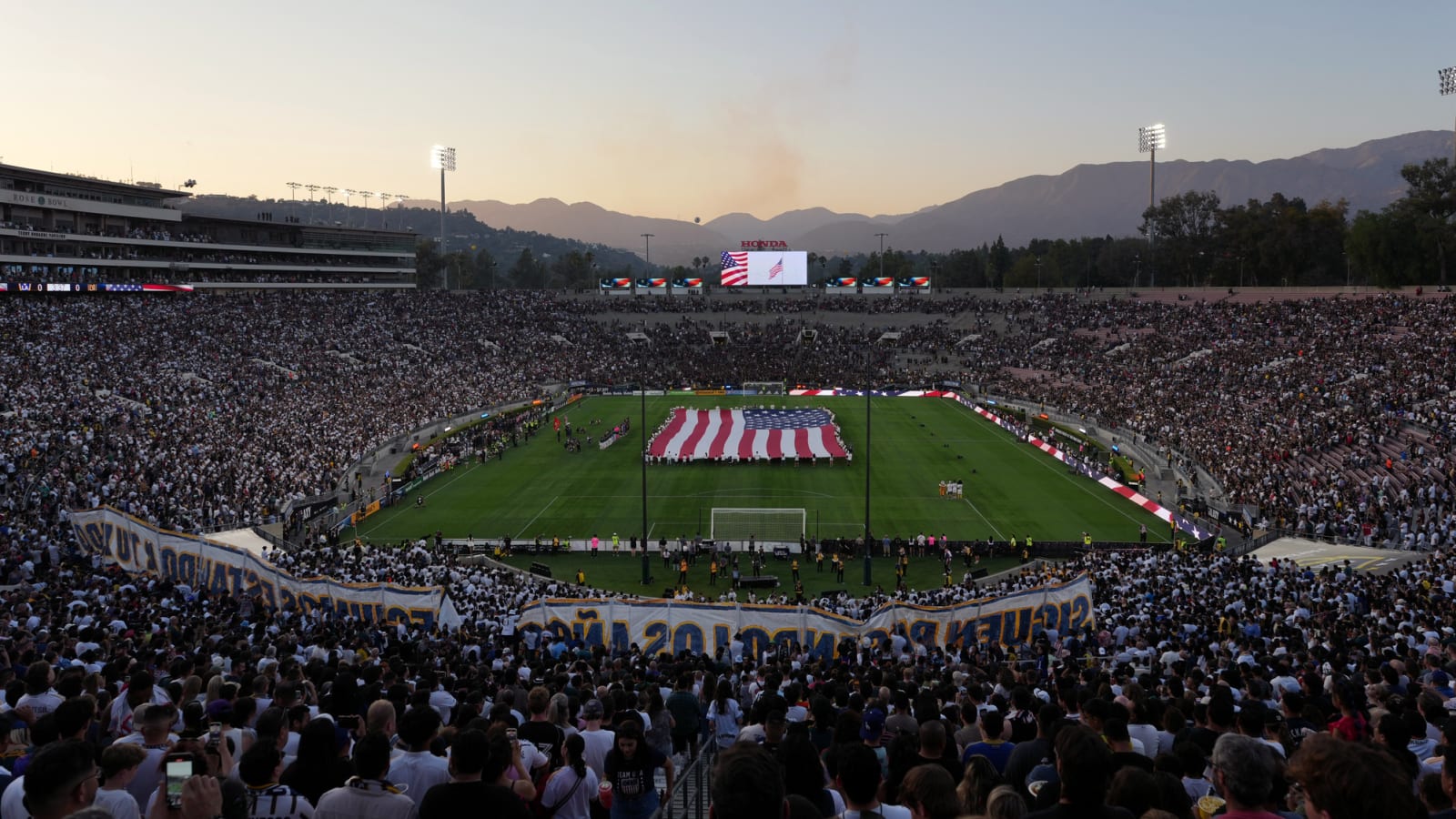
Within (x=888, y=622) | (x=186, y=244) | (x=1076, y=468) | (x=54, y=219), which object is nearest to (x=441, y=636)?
(x=888, y=622)

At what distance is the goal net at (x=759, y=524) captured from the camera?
121ft

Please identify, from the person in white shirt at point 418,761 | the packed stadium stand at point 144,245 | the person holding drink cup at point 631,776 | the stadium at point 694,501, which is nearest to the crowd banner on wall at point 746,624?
the stadium at point 694,501

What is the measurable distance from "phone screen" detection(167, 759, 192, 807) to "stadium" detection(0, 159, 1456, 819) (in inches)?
67.0

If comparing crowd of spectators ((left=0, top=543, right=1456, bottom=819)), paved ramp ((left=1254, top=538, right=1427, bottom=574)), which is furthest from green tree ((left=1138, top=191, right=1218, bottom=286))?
crowd of spectators ((left=0, top=543, right=1456, bottom=819))

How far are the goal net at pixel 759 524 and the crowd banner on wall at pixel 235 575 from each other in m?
16.4

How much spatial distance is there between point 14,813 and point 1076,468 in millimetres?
49609

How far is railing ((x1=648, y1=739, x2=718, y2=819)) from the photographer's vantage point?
8156 millimetres

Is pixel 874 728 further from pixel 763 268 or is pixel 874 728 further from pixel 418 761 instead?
pixel 763 268

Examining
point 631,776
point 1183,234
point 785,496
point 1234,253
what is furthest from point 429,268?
point 631,776

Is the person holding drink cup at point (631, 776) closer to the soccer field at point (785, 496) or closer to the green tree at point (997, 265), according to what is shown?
the soccer field at point (785, 496)

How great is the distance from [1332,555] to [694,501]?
25367mm

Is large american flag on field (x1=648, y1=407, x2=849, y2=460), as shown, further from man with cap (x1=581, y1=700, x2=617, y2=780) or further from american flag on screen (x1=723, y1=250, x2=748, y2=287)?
american flag on screen (x1=723, y1=250, x2=748, y2=287)

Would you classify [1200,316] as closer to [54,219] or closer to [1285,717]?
[1285,717]

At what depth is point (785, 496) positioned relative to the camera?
44156 mm
